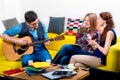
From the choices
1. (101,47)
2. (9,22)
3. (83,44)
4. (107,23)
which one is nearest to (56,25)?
(9,22)

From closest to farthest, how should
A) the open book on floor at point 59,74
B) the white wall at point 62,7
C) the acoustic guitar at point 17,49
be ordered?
the open book on floor at point 59,74, the acoustic guitar at point 17,49, the white wall at point 62,7

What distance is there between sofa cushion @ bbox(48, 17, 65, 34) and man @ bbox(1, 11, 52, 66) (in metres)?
0.89

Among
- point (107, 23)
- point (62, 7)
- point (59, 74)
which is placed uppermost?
point (62, 7)

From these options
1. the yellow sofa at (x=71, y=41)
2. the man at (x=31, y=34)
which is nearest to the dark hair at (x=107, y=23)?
the yellow sofa at (x=71, y=41)

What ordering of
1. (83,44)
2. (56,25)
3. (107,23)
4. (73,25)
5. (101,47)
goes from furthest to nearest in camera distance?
(56,25) < (73,25) < (83,44) < (107,23) < (101,47)

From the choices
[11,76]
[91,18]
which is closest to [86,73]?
[11,76]

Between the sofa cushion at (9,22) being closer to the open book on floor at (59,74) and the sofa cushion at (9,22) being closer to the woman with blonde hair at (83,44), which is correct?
the woman with blonde hair at (83,44)

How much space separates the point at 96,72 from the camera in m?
2.72

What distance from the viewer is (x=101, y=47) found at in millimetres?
3777

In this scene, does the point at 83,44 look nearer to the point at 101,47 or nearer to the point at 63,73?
the point at 101,47

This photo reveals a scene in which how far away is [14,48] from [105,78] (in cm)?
193

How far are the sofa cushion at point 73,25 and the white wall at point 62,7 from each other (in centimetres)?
15

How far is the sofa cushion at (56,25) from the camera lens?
17.0 feet

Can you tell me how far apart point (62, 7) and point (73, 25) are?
0.52 m
